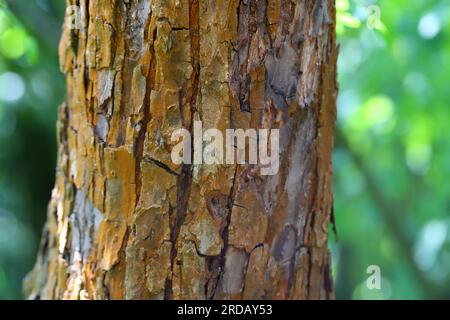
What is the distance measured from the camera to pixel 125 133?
836 millimetres

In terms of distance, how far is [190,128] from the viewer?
2.68 feet

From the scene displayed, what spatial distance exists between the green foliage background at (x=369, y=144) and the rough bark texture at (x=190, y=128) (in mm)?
480

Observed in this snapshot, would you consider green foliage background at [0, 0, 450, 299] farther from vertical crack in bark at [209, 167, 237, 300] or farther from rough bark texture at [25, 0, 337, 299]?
vertical crack in bark at [209, 167, 237, 300]

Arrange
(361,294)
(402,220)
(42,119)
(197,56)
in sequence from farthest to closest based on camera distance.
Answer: (361,294) → (402,220) → (42,119) → (197,56)

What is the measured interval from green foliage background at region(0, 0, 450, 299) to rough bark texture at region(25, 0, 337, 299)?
0.48m

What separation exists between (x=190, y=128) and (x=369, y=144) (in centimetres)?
187

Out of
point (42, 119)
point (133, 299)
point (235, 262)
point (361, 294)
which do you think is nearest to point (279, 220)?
point (235, 262)

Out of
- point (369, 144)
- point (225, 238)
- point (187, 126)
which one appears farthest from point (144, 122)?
point (369, 144)

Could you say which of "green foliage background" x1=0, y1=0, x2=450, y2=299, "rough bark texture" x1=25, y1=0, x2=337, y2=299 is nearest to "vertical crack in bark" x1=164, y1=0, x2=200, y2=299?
"rough bark texture" x1=25, y1=0, x2=337, y2=299

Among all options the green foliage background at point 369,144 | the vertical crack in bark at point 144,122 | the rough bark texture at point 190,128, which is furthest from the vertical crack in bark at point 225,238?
the green foliage background at point 369,144

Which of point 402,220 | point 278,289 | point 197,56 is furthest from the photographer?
point 402,220

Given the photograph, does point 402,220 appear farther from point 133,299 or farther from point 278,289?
point 133,299

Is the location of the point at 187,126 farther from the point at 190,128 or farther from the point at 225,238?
the point at 225,238

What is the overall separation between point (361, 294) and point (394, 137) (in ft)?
A: 2.17
